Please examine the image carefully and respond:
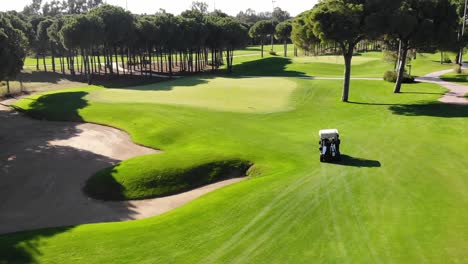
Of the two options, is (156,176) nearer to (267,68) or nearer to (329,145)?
(329,145)

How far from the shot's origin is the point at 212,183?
83.5 feet

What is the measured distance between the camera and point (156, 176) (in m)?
25.4

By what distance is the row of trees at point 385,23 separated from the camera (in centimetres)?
4428

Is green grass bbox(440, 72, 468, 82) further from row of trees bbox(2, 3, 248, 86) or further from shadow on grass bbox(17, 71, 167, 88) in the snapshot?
shadow on grass bbox(17, 71, 167, 88)

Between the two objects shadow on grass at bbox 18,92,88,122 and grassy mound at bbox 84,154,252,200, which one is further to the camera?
shadow on grass at bbox 18,92,88,122

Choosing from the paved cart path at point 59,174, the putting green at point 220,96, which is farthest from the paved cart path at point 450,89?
the paved cart path at point 59,174

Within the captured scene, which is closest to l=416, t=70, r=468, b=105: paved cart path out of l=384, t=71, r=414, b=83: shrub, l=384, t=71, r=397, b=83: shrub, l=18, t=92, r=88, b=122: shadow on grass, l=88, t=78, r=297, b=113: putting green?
l=384, t=71, r=414, b=83: shrub

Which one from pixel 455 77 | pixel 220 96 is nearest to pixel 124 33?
pixel 220 96

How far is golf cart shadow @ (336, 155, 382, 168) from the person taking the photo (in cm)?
2631

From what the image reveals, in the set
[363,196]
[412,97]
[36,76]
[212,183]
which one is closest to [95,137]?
[212,183]

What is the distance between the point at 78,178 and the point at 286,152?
14522 millimetres

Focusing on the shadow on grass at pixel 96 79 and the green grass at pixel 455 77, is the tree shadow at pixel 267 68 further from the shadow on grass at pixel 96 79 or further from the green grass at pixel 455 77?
the green grass at pixel 455 77

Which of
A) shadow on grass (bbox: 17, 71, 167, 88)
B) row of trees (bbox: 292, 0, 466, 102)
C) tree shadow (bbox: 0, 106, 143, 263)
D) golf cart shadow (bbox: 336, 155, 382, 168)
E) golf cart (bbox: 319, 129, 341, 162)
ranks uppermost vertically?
row of trees (bbox: 292, 0, 466, 102)

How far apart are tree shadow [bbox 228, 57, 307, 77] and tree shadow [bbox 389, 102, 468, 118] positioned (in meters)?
38.6
